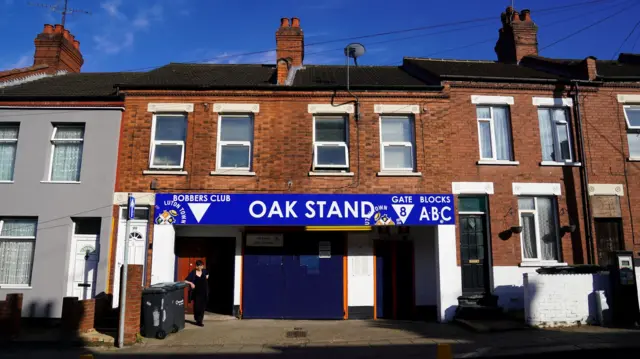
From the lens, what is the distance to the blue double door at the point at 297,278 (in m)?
12.5

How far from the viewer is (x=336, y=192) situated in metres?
12.6

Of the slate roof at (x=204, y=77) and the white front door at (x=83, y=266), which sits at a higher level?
the slate roof at (x=204, y=77)

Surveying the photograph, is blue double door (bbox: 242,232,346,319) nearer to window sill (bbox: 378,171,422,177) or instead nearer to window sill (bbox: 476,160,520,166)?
window sill (bbox: 378,171,422,177)

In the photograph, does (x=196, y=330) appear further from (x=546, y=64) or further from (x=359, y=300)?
(x=546, y=64)

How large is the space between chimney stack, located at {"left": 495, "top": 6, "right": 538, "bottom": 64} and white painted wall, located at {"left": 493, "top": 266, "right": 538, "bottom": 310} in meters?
8.82

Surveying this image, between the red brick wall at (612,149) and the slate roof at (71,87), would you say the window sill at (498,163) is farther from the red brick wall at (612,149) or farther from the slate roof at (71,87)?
the slate roof at (71,87)

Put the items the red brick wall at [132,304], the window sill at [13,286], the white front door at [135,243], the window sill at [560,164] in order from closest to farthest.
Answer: the red brick wall at [132,304], the window sill at [13,286], the white front door at [135,243], the window sill at [560,164]

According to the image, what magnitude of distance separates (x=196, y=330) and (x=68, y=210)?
508cm

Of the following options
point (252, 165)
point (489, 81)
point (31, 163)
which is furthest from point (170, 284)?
point (489, 81)

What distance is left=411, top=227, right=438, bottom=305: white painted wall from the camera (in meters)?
12.8

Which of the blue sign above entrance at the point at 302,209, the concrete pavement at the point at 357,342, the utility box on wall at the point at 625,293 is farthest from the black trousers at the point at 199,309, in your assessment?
the utility box on wall at the point at 625,293

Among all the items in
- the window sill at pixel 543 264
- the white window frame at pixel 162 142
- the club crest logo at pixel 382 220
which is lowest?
the window sill at pixel 543 264

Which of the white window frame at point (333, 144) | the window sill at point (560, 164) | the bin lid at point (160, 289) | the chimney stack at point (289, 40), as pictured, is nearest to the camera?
the bin lid at point (160, 289)

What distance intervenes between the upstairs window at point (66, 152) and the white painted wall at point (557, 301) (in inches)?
489
